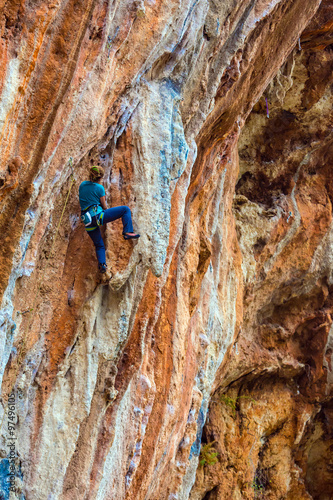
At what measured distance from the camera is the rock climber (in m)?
4.61

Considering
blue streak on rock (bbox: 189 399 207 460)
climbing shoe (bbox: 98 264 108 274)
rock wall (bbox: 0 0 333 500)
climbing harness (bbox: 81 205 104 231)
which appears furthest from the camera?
blue streak on rock (bbox: 189 399 207 460)

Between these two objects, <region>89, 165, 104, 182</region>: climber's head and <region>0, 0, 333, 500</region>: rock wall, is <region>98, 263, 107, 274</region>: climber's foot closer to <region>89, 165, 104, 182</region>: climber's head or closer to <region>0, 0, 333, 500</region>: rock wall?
<region>0, 0, 333, 500</region>: rock wall

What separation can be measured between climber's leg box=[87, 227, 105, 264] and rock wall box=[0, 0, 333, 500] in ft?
0.77

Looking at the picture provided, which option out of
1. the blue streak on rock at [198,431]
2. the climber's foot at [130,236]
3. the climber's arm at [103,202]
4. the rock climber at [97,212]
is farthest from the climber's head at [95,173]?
the blue streak on rock at [198,431]

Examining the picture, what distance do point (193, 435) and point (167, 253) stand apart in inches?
119

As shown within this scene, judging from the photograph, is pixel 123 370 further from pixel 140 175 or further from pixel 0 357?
pixel 140 175

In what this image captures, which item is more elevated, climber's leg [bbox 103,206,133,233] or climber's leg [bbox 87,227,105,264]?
climber's leg [bbox 103,206,133,233]

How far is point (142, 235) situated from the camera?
5164mm

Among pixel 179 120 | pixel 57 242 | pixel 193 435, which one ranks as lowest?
pixel 193 435

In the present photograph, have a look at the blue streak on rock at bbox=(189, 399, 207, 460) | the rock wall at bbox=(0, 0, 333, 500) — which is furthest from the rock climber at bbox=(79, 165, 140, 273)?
the blue streak on rock at bbox=(189, 399, 207, 460)

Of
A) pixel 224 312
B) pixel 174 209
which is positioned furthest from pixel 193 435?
pixel 174 209

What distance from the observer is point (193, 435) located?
702 centimetres

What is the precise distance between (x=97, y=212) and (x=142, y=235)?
0.71 m

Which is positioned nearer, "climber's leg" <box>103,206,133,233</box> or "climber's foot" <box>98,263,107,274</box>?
"climber's leg" <box>103,206,133,233</box>
